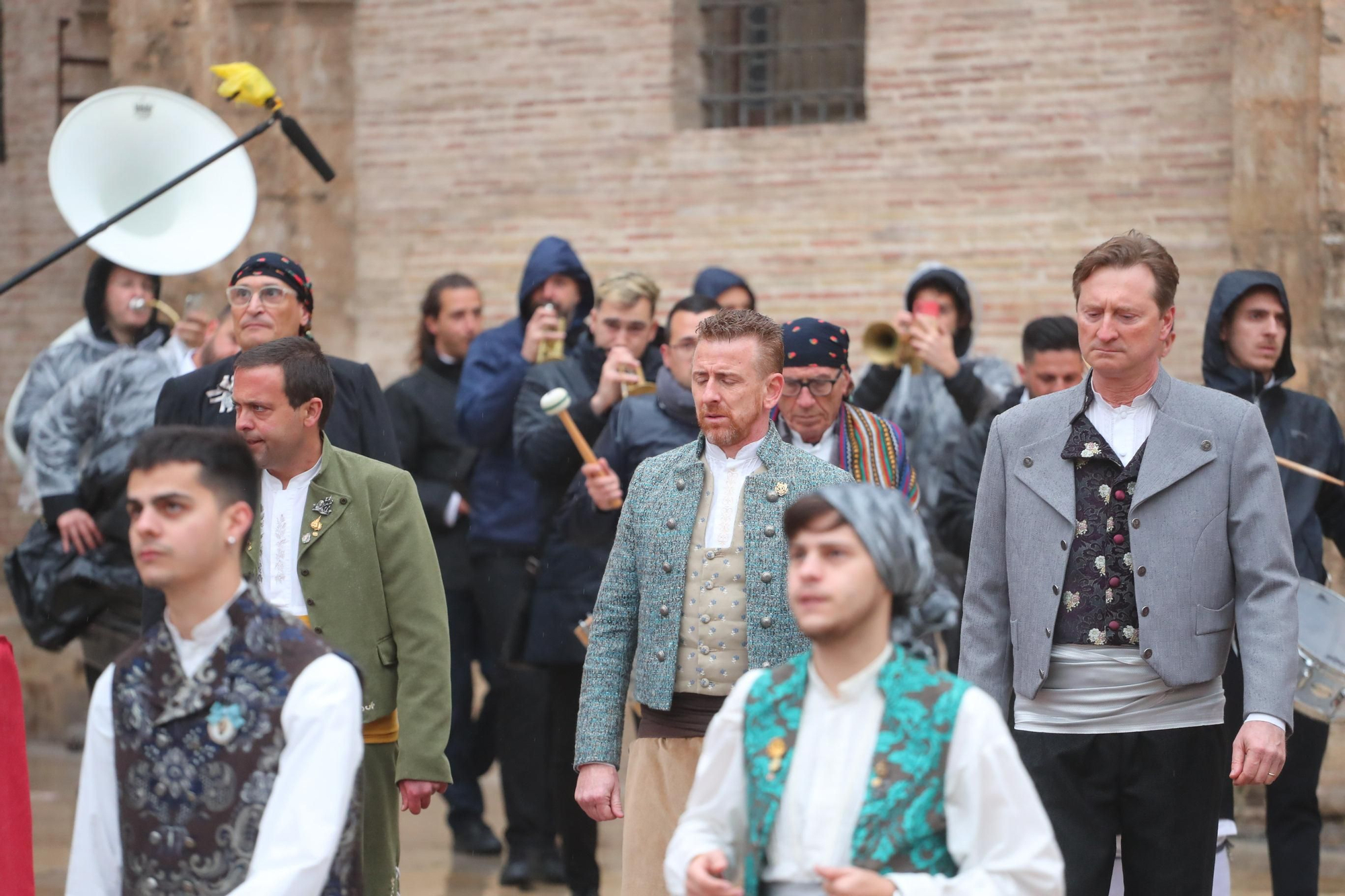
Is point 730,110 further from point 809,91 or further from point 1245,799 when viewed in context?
point 1245,799

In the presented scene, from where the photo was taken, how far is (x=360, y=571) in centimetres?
436

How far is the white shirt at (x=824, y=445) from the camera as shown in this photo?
5023 millimetres

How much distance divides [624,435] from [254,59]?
5.15 metres

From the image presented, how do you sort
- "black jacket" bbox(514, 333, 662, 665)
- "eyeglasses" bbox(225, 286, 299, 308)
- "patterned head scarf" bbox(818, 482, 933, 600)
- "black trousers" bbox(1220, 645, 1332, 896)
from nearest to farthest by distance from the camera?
"patterned head scarf" bbox(818, 482, 933, 600)
"eyeglasses" bbox(225, 286, 299, 308)
"black trousers" bbox(1220, 645, 1332, 896)
"black jacket" bbox(514, 333, 662, 665)

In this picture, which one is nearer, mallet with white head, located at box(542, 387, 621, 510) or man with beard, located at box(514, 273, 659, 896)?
mallet with white head, located at box(542, 387, 621, 510)

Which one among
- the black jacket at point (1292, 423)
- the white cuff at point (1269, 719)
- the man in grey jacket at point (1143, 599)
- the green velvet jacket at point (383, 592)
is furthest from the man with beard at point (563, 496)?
the white cuff at point (1269, 719)

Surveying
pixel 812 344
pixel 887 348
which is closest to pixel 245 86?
pixel 812 344

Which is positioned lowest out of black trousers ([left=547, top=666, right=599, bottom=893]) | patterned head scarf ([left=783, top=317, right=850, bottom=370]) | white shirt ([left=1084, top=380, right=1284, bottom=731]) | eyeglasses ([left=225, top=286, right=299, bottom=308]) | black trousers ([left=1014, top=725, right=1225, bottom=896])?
black trousers ([left=547, top=666, right=599, bottom=893])

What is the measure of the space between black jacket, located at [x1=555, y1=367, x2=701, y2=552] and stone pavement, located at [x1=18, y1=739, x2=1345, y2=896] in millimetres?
1280

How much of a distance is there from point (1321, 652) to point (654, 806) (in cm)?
206

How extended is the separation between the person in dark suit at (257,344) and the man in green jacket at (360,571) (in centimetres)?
62

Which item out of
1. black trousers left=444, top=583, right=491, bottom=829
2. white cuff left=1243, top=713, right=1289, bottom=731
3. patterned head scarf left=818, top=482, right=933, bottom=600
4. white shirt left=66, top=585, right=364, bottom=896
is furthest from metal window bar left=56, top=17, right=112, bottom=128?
patterned head scarf left=818, top=482, right=933, bottom=600

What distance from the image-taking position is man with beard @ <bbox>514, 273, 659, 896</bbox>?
20.0 feet

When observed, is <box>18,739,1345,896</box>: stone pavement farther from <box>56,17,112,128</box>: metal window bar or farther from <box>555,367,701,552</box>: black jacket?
<box>56,17,112,128</box>: metal window bar
